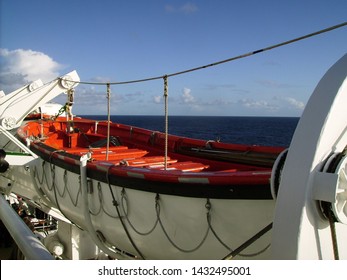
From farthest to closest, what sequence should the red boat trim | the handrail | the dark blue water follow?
the dark blue water
the red boat trim
the handrail

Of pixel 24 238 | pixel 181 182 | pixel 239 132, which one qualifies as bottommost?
pixel 239 132

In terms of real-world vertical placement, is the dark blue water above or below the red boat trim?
below

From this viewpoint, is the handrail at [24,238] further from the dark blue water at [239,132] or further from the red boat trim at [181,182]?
the dark blue water at [239,132]

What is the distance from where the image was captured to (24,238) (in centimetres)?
288

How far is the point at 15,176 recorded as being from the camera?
294 inches

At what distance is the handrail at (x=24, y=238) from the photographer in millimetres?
2486

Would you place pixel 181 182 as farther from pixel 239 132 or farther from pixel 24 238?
pixel 239 132

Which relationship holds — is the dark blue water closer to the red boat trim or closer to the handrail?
the red boat trim

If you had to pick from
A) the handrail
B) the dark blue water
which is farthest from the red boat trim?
the dark blue water

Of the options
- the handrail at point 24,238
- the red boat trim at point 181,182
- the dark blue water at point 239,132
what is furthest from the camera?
the dark blue water at point 239,132

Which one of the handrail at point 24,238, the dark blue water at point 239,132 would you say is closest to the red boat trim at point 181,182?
the handrail at point 24,238

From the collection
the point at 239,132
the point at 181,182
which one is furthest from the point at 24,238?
the point at 239,132

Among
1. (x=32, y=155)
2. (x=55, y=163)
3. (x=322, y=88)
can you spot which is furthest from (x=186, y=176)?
(x=32, y=155)

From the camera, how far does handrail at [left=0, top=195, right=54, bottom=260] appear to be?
2486 millimetres
